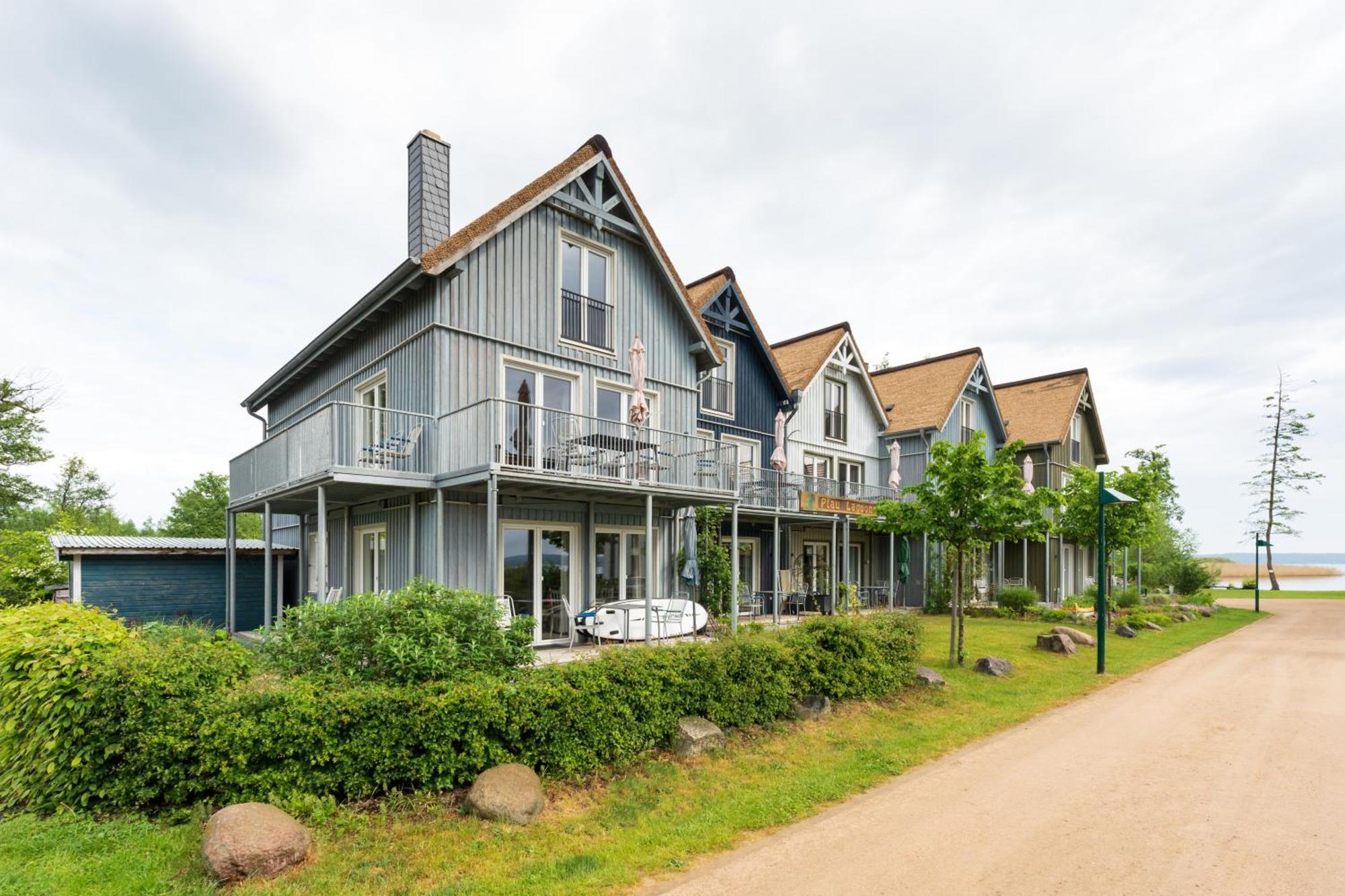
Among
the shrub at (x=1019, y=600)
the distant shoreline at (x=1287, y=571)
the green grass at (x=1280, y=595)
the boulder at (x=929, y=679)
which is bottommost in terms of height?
the distant shoreline at (x=1287, y=571)

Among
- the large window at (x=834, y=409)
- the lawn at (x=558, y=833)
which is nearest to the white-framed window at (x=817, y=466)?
the large window at (x=834, y=409)

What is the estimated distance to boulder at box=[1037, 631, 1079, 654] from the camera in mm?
15359

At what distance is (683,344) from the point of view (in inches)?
649

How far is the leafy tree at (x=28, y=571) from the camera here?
1794 centimetres

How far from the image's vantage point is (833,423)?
987 inches

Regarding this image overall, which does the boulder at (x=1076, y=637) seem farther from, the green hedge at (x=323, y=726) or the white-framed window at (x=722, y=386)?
the green hedge at (x=323, y=726)

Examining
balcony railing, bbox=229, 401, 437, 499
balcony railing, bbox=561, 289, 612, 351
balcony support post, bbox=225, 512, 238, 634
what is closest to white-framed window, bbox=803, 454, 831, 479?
balcony railing, bbox=561, 289, 612, 351

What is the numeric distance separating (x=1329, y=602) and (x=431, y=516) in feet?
136

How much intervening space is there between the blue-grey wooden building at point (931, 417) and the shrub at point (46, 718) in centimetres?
2226

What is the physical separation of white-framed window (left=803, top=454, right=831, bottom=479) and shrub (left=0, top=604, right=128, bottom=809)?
1977 centimetres

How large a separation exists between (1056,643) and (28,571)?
959 inches

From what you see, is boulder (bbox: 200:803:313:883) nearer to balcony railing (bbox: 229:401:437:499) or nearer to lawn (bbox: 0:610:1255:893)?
lawn (bbox: 0:610:1255:893)

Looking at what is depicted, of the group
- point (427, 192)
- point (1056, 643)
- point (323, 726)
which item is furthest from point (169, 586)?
point (1056, 643)

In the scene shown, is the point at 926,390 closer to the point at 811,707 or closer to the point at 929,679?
the point at 929,679
